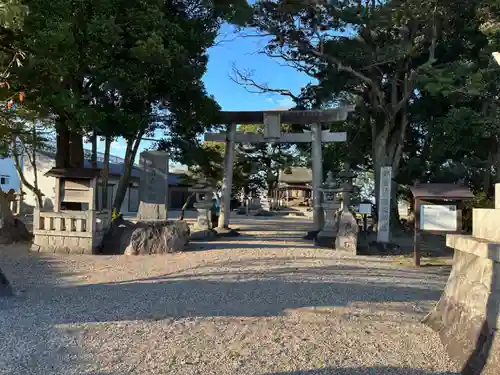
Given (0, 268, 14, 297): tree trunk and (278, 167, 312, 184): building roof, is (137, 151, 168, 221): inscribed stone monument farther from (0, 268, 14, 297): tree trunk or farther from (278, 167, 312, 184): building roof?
(278, 167, 312, 184): building roof

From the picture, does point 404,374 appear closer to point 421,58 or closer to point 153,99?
point 153,99

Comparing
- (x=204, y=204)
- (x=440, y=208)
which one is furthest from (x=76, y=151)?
(x=440, y=208)

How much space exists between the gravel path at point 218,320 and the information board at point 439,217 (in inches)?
41.0

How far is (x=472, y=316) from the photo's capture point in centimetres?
355

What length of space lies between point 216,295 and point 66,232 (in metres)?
5.21

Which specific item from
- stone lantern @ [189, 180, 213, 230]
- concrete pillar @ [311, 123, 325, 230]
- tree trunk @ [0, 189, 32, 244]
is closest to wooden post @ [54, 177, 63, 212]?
tree trunk @ [0, 189, 32, 244]

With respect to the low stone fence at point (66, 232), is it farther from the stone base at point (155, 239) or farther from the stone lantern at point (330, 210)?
the stone lantern at point (330, 210)

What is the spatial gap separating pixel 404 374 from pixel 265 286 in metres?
2.97

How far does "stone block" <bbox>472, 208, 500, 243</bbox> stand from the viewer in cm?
354

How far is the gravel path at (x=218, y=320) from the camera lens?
10.9ft

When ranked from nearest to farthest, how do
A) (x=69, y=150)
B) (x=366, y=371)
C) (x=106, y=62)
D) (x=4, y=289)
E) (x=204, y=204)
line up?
(x=366, y=371) < (x=4, y=289) < (x=106, y=62) < (x=69, y=150) < (x=204, y=204)

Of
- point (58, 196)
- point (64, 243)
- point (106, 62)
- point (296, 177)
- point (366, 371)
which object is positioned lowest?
point (366, 371)

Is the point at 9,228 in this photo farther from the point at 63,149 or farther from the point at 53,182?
the point at 53,182

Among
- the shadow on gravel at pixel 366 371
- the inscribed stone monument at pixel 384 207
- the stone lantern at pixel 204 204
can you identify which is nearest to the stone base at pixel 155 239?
the stone lantern at pixel 204 204
